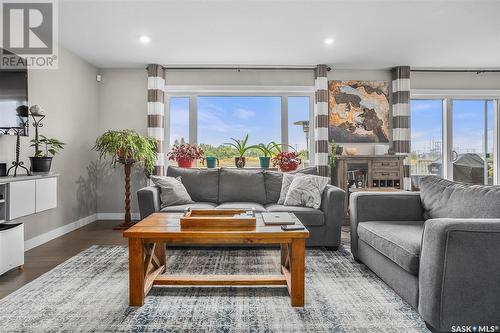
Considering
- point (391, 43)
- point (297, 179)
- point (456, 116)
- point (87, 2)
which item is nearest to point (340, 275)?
point (297, 179)

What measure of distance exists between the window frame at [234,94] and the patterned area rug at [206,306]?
9.30ft

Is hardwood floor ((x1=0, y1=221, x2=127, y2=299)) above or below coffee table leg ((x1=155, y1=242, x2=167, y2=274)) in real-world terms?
below

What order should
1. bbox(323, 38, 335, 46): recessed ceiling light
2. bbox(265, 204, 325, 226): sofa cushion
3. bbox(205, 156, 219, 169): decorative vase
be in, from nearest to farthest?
A: bbox(265, 204, 325, 226): sofa cushion
bbox(323, 38, 335, 46): recessed ceiling light
bbox(205, 156, 219, 169): decorative vase

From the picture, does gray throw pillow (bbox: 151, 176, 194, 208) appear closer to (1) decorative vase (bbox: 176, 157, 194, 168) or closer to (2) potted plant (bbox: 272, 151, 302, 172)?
(1) decorative vase (bbox: 176, 157, 194, 168)

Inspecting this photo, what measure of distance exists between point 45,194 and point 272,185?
2.52 metres

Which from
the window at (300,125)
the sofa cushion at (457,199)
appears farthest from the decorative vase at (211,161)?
the sofa cushion at (457,199)

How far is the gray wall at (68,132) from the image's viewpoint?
3666 mm

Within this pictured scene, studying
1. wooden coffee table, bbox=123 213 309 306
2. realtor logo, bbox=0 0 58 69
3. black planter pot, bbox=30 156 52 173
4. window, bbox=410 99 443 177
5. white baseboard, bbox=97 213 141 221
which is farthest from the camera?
window, bbox=410 99 443 177

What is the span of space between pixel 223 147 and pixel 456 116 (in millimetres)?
3993

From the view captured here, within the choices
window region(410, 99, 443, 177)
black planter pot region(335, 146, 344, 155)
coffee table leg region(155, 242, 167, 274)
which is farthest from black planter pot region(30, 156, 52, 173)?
window region(410, 99, 443, 177)

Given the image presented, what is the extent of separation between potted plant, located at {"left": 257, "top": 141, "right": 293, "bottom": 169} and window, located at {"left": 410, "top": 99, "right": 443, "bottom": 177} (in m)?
2.30

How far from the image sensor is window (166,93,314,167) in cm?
532

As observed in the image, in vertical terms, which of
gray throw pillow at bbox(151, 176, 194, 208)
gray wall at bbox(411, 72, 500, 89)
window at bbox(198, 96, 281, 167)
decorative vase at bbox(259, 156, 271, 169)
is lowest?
gray throw pillow at bbox(151, 176, 194, 208)

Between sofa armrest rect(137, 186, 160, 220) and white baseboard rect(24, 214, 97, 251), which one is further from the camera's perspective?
white baseboard rect(24, 214, 97, 251)
